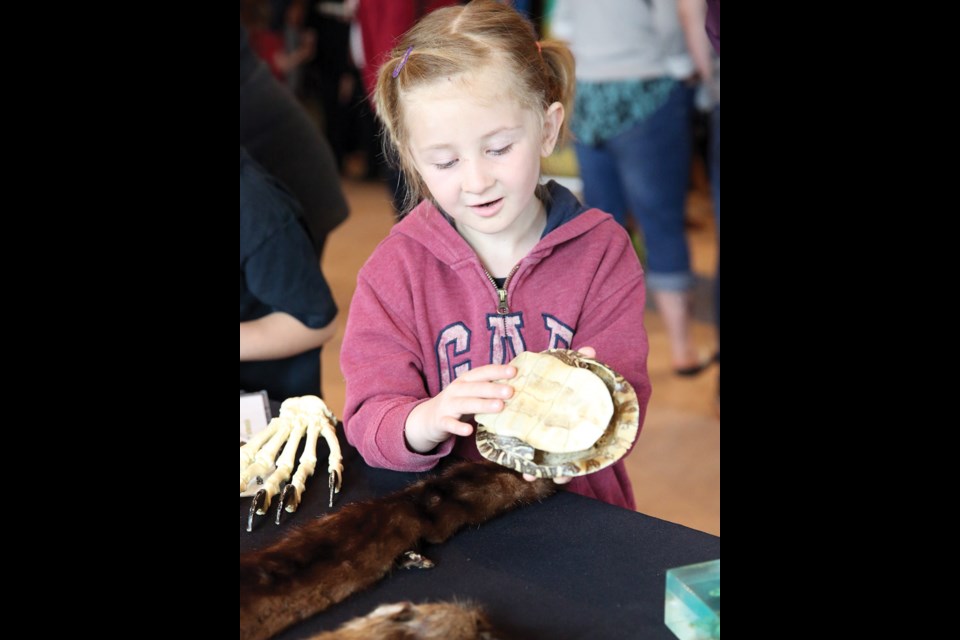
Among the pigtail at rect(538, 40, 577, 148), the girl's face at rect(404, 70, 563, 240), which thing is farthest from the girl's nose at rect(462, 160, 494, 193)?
the pigtail at rect(538, 40, 577, 148)

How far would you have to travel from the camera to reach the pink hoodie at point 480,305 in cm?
139

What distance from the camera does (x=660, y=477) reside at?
291 centimetres

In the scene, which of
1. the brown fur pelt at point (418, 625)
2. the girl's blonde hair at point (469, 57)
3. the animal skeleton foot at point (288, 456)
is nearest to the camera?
the brown fur pelt at point (418, 625)

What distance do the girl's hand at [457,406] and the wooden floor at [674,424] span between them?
1.05 metres

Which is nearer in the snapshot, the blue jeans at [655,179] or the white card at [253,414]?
the white card at [253,414]

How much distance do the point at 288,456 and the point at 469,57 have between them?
1.85ft

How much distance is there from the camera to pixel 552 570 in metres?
1.01

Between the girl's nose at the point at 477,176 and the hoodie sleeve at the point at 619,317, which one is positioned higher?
the girl's nose at the point at 477,176

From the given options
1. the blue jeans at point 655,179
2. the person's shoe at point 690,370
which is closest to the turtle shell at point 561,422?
the blue jeans at point 655,179

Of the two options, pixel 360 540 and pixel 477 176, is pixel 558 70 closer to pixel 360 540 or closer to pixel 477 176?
pixel 477 176

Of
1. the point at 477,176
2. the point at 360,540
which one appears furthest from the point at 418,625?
the point at 477,176

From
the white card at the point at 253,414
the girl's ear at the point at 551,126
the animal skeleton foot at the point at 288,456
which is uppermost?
the girl's ear at the point at 551,126

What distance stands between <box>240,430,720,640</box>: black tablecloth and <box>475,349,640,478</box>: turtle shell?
93 mm

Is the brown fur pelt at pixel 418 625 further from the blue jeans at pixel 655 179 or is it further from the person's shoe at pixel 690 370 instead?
the person's shoe at pixel 690 370
